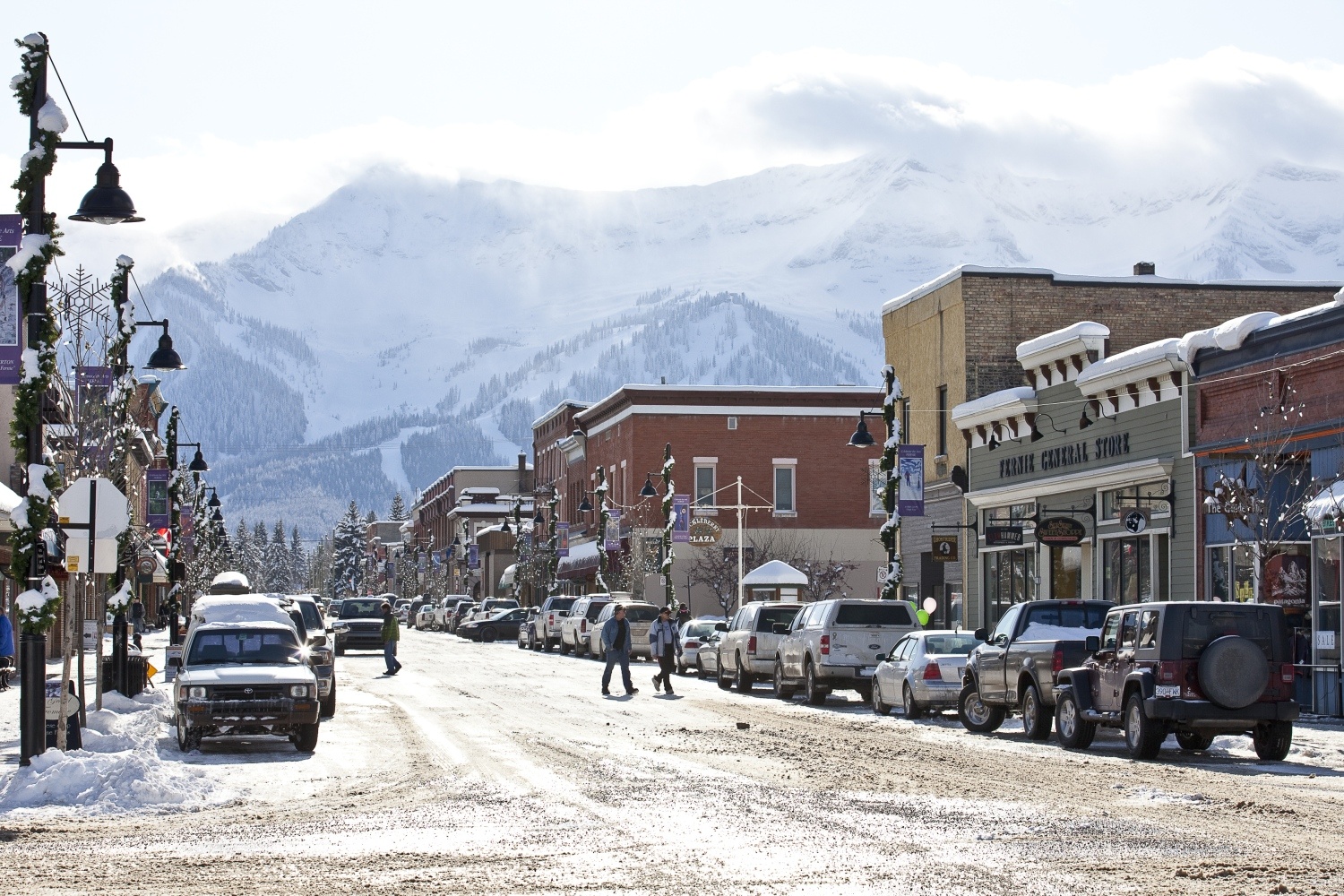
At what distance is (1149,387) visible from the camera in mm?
34031

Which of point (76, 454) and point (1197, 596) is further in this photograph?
point (1197, 596)

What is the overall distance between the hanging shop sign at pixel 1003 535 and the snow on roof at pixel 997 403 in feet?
9.82

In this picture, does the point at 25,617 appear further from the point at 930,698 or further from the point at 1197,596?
the point at 1197,596

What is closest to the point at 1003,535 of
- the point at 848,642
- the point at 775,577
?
the point at 848,642

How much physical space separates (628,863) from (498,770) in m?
7.03

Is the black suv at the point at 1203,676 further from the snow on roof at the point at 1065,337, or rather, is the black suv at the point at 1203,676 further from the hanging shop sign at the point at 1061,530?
the snow on roof at the point at 1065,337

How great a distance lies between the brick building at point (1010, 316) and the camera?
43.8 metres

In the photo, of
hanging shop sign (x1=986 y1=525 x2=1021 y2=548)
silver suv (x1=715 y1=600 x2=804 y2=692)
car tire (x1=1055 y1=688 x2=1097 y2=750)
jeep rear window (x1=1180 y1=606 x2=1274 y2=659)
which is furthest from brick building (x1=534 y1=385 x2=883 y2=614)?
jeep rear window (x1=1180 y1=606 x2=1274 y2=659)

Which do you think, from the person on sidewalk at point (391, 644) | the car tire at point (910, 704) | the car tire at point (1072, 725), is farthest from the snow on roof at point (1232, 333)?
the person on sidewalk at point (391, 644)

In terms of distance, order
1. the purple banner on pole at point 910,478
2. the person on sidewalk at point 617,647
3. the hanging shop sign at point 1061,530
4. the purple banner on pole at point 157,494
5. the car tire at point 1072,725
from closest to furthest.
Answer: the car tire at point 1072,725 → the person on sidewalk at point 617,647 → the hanging shop sign at point 1061,530 → the purple banner on pole at point 910,478 → the purple banner on pole at point 157,494

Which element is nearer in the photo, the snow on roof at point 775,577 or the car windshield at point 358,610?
the snow on roof at point 775,577

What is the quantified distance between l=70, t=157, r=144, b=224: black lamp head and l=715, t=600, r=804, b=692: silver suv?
19.5 meters

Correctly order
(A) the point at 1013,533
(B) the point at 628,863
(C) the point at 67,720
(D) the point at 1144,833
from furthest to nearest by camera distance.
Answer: (A) the point at 1013,533
(C) the point at 67,720
(D) the point at 1144,833
(B) the point at 628,863

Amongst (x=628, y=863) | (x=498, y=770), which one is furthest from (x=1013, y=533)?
(x=628, y=863)
